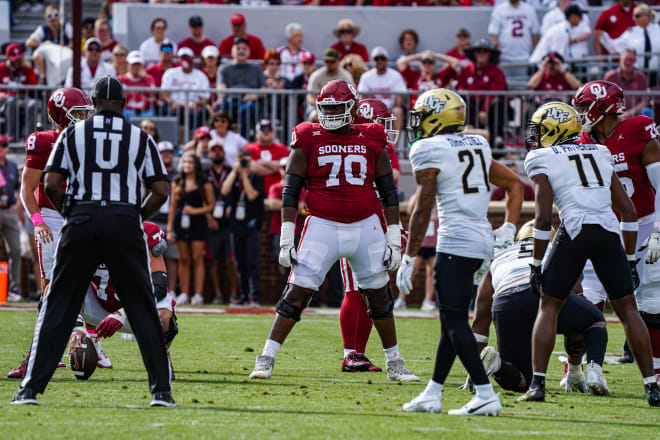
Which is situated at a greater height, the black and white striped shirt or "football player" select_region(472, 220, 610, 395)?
the black and white striped shirt

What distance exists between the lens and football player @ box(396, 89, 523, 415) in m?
6.06

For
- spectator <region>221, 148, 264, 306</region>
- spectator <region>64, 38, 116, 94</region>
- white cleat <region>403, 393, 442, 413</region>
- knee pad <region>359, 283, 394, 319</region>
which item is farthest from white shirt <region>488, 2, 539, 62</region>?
white cleat <region>403, 393, 442, 413</region>

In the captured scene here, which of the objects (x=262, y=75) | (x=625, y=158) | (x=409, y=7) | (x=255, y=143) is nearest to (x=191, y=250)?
(x=255, y=143)

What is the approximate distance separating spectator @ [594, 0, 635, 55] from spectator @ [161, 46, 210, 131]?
6.69 meters

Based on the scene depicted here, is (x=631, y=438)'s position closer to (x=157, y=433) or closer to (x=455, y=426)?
Answer: (x=455, y=426)

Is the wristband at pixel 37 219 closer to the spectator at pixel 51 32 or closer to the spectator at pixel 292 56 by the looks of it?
the spectator at pixel 292 56

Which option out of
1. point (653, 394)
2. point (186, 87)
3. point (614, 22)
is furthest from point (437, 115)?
point (614, 22)

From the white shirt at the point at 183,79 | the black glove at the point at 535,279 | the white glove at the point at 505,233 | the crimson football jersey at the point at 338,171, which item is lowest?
the black glove at the point at 535,279

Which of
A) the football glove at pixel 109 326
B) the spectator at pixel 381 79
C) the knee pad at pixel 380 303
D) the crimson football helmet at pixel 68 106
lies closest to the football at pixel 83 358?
the football glove at pixel 109 326

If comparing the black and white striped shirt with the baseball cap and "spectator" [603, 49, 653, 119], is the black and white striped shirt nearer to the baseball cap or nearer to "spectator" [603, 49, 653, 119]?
"spectator" [603, 49, 653, 119]

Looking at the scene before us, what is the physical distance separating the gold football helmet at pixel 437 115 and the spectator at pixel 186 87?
10.2m

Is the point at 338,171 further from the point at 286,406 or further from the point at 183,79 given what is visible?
the point at 183,79

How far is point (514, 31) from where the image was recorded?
19047mm

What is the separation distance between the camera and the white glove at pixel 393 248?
7.66 m
